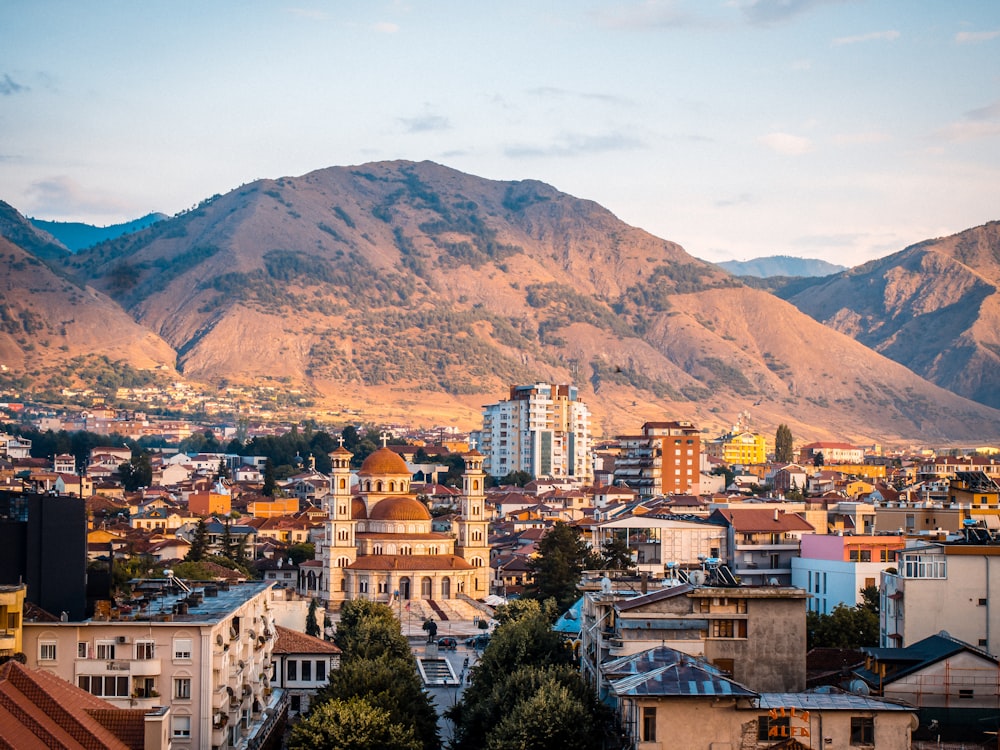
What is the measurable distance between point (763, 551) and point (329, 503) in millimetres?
40931

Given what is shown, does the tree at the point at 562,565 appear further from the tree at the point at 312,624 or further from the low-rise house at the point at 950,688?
the low-rise house at the point at 950,688

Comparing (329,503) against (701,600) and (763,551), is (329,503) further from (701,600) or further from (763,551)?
(701,600)

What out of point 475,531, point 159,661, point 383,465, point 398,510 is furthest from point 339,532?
point 159,661

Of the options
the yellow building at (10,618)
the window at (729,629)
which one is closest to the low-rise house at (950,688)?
the window at (729,629)

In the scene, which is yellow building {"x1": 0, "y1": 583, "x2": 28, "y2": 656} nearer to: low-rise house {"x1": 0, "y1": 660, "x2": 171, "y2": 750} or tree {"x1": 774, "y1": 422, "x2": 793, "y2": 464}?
low-rise house {"x1": 0, "y1": 660, "x2": 171, "y2": 750}

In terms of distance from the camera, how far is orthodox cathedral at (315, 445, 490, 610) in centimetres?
10494

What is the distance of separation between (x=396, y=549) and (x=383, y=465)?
801cm

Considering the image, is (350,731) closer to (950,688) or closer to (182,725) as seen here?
(182,725)

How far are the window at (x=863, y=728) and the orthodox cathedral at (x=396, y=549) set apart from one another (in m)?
71.0

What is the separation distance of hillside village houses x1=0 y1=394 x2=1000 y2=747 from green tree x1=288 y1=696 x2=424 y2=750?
183cm

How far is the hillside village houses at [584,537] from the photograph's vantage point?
36938 millimetres

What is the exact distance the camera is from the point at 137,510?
5221 inches

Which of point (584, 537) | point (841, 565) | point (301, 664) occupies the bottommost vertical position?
point (301, 664)

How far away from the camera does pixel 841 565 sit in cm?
6606
